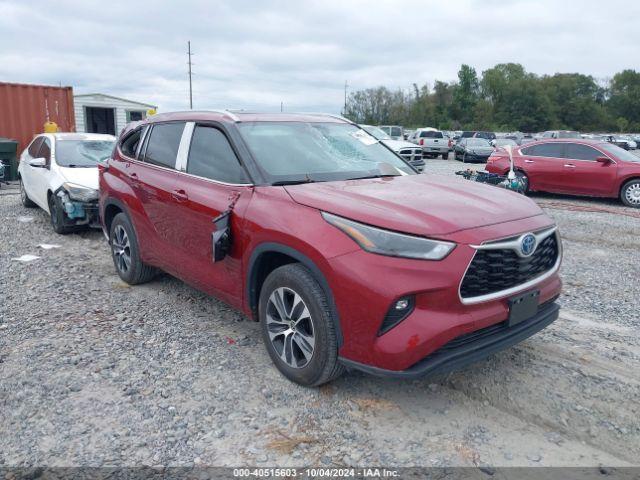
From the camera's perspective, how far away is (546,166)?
1262 centimetres

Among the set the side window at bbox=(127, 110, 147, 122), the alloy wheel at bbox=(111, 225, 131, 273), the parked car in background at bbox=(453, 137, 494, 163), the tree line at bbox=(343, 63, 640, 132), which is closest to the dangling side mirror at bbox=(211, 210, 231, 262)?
the alloy wheel at bbox=(111, 225, 131, 273)

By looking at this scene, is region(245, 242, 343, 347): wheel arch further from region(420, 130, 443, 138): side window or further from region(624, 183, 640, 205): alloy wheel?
region(420, 130, 443, 138): side window

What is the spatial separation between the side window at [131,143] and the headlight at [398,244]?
3.23 meters

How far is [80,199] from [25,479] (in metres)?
5.68

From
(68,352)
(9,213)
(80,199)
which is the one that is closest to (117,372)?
(68,352)

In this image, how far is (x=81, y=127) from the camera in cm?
2506

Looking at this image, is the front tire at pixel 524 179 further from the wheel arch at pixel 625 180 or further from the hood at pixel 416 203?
the hood at pixel 416 203

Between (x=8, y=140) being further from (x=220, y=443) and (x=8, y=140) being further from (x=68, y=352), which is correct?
(x=220, y=443)

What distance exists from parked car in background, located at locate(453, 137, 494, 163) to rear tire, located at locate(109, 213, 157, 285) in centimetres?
2306

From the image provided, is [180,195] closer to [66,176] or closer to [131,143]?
[131,143]

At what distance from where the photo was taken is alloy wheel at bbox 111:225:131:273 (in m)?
5.37

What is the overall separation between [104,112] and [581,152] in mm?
23374

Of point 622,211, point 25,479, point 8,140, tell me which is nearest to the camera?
point 25,479

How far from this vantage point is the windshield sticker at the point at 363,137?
15.1 ft
